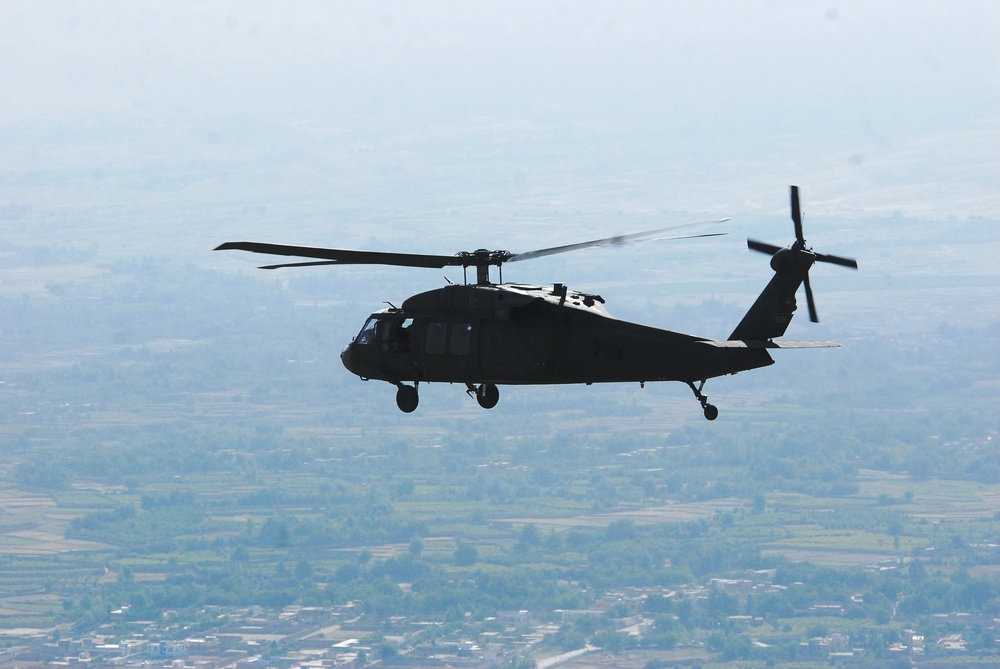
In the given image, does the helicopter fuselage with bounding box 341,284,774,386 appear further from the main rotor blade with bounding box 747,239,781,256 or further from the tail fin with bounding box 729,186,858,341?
the main rotor blade with bounding box 747,239,781,256

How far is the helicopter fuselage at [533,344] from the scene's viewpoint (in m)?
57.7

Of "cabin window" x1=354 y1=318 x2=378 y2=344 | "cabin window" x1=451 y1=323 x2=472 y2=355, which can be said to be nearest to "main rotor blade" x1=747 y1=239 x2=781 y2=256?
"cabin window" x1=451 y1=323 x2=472 y2=355

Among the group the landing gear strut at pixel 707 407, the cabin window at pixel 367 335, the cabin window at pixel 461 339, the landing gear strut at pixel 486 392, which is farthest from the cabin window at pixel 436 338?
the landing gear strut at pixel 707 407

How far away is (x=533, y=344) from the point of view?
193ft

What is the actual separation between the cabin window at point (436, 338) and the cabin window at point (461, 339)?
0.38 m

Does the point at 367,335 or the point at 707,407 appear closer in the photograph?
the point at 707,407

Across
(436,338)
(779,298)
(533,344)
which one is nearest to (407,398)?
(436,338)

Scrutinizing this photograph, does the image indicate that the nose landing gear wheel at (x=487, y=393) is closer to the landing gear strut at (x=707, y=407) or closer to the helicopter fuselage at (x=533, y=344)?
the helicopter fuselage at (x=533, y=344)

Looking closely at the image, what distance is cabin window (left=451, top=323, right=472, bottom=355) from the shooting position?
60.3m

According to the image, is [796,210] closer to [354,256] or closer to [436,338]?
[436,338]

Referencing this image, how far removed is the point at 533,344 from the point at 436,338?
3.96 m

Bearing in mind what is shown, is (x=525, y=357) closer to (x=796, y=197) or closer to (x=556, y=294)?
(x=556, y=294)

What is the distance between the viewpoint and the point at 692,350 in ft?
188

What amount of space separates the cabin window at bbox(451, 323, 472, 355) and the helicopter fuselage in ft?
0.11
